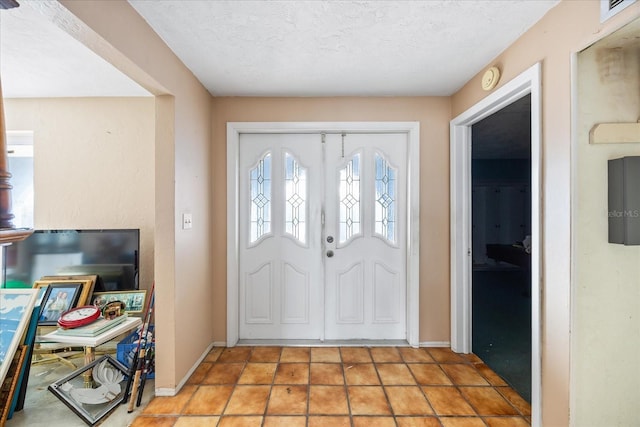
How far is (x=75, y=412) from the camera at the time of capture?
6.12 ft

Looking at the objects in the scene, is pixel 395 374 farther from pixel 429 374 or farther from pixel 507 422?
pixel 507 422

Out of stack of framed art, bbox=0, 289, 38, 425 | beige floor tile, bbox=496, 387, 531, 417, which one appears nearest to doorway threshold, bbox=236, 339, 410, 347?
beige floor tile, bbox=496, 387, 531, 417

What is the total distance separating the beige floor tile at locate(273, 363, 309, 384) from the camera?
92.4 inches

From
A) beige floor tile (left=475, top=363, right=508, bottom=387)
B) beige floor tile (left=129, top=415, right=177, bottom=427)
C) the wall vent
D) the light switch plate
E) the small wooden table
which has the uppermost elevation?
the wall vent

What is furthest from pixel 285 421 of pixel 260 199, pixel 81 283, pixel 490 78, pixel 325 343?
pixel 490 78

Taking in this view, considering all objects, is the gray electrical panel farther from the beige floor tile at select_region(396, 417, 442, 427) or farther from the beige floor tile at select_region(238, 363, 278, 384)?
the beige floor tile at select_region(238, 363, 278, 384)

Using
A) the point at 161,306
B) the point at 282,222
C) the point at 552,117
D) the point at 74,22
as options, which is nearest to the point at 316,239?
the point at 282,222

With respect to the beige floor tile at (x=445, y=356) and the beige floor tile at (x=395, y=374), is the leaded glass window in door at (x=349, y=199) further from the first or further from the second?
the beige floor tile at (x=445, y=356)

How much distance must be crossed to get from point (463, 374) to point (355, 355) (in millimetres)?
874

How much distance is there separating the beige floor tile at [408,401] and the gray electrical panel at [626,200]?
1.47 meters

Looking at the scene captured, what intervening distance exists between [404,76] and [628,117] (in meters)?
1.43

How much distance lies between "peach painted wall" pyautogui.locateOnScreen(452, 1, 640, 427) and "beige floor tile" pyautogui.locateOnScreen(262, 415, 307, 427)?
1.39 m

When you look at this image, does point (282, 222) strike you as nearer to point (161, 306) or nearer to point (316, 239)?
point (316, 239)

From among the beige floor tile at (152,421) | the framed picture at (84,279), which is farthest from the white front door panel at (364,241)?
the framed picture at (84,279)
